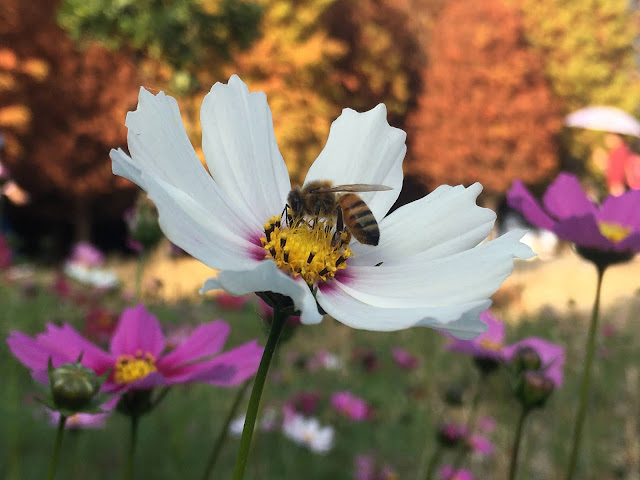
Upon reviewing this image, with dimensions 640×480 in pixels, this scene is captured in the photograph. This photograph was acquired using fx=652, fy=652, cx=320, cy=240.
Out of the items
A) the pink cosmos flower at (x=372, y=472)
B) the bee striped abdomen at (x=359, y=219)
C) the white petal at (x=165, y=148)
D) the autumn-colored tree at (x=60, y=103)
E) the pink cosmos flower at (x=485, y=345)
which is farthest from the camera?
the autumn-colored tree at (x=60, y=103)

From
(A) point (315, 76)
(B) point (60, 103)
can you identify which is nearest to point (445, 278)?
(B) point (60, 103)

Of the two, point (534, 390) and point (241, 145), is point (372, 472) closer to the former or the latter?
point (534, 390)

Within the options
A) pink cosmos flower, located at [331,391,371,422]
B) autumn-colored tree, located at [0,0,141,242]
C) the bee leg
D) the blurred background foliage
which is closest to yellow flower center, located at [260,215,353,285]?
the bee leg

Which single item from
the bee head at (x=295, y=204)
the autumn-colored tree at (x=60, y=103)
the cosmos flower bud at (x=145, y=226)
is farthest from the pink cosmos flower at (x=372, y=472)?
the autumn-colored tree at (x=60, y=103)

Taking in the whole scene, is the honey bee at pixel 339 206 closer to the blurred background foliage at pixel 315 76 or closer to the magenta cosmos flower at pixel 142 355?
the magenta cosmos flower at pixel 142 355

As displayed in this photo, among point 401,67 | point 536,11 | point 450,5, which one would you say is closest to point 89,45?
point 401,67

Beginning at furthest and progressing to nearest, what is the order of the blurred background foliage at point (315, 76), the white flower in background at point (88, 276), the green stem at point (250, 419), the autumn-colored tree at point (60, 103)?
the autumn-colored tree at point (60, 103) → the blurred background foliage at point (315, 76) → the white flower in background at point (88, 276) → the green stem at point (250, 419)
